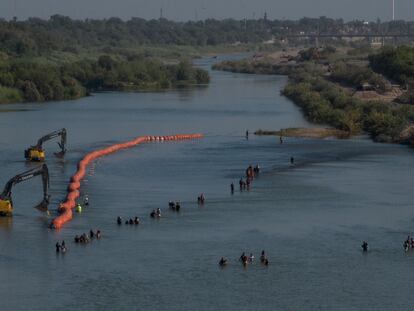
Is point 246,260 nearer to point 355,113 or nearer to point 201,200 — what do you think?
point 201,200

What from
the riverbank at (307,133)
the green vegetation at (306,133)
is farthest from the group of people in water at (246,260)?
the green vegetation at (306,133)

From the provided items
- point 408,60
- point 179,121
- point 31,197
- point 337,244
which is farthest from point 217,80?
point 337,244

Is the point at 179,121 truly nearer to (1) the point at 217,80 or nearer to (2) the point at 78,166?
(2) the point at 78,166

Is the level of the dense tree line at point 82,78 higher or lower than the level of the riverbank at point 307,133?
higher

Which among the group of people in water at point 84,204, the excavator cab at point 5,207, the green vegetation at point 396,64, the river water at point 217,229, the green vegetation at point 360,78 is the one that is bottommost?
the river water at point 217,229

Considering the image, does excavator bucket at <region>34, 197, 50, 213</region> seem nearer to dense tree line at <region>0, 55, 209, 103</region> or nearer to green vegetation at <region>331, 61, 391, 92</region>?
dense tree line at <region>0, 55, 209, 103</region>

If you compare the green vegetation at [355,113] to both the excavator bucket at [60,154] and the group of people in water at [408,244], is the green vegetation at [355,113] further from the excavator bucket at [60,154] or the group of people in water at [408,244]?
the group of people in water at [408,244]

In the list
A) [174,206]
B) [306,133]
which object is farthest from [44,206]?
[306,133]
